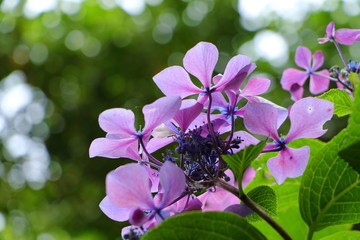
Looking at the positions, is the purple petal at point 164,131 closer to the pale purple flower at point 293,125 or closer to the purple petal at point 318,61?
the pale purple flower at point 293,125

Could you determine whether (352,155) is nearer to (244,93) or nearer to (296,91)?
(244,93)

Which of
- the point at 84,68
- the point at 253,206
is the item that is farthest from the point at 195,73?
the point at 84,68

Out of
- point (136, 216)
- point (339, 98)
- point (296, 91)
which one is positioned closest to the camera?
point (136, 216)

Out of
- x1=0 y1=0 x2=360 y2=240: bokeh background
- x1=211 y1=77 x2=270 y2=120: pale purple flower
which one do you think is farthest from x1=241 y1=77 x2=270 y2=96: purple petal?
x1=0 y1=0 x2=360 y2=240: bokeh background

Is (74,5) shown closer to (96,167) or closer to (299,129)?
(96,167)

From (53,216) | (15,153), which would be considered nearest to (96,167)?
(53,216)

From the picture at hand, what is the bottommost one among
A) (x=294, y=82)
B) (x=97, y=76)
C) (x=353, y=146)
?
(x=353, y=146)

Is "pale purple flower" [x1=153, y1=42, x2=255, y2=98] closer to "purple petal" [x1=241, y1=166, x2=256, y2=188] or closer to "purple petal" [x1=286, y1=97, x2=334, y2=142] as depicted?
"purple petal" [x1=286, y1=97, x2=334, y2=142]
